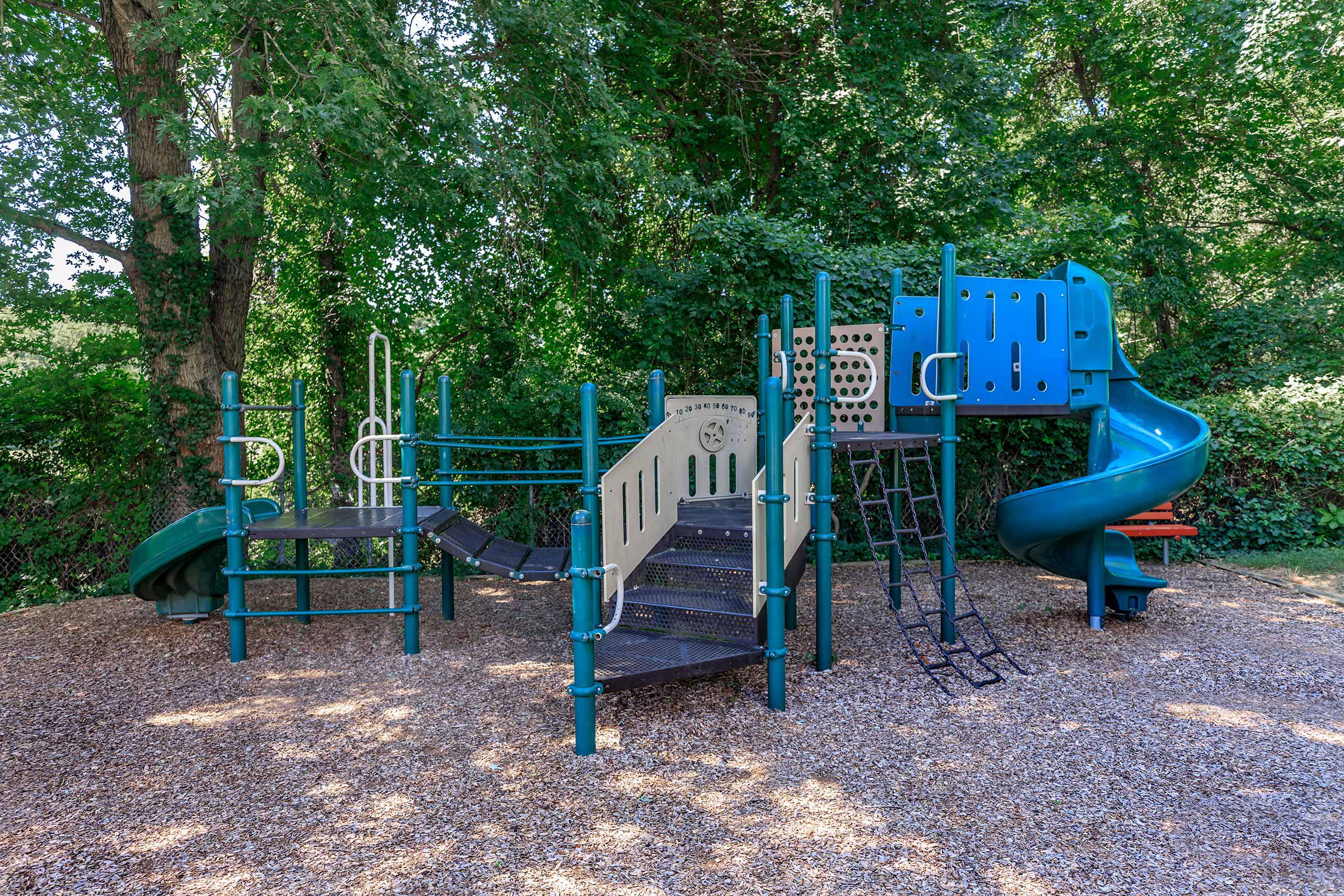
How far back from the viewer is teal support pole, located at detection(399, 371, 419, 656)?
5.15m

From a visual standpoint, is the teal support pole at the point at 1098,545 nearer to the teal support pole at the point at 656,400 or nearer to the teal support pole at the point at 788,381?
the teal support pole at the point at 788,381

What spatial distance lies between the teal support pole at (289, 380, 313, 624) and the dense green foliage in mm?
1476

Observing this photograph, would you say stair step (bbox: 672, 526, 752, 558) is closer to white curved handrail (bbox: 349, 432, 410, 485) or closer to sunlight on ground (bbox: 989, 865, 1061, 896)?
white curved handrail (bbox: 349, 432, 410, 485)

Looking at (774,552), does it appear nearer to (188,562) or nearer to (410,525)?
(410,525)

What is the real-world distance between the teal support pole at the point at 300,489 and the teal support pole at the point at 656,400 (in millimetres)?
2540

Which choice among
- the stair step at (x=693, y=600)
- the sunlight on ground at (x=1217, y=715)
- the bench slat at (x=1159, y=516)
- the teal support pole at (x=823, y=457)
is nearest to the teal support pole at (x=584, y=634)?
the stair step at (x=693, y=600)

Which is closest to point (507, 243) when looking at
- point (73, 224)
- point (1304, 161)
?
point (73, 224)

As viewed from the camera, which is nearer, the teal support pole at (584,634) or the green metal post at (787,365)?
the teal support pole at (584,634)

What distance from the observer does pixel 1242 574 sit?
24.7 ft

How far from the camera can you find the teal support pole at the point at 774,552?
4215 mm

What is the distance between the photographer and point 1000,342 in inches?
224

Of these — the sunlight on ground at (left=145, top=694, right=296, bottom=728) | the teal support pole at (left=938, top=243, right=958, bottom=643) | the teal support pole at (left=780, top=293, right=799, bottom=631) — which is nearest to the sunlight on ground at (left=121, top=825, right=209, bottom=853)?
the sunlight on ground at (left=145, top=694, right=296, bottom=728)

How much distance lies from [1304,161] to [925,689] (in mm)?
11505

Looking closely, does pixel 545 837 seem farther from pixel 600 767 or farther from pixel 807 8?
pixel 807 8
